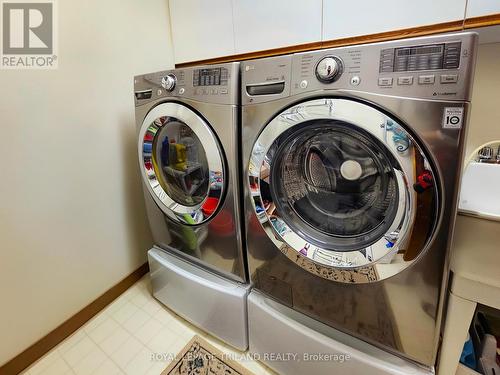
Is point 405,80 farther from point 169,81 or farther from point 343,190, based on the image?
point 169,81

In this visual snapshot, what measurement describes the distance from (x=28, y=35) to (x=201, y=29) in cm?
75

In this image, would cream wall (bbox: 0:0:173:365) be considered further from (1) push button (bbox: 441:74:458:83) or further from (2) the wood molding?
(1) push button (bbox: 441:74:458:83)

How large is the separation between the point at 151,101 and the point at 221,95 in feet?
1.25

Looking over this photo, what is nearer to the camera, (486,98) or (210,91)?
(210,91)

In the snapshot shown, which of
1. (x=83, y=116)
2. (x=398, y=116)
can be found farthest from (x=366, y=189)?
(x=83, y=116)

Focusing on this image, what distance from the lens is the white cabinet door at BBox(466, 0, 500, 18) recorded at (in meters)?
0.70

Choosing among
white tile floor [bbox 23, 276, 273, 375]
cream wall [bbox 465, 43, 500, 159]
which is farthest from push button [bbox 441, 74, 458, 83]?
white tile floor [bbox 23, 276, 273, 375]

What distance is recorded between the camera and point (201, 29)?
1288 mm

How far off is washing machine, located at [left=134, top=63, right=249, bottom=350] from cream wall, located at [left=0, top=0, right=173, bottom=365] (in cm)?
29

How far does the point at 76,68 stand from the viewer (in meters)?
1.09

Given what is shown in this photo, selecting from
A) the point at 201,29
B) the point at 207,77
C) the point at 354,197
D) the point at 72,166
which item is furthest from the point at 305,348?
the point at 201,29

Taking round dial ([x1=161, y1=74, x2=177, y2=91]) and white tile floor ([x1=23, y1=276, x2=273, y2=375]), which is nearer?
round dial ([x1=161, y1=74, x2=177, y2=91])

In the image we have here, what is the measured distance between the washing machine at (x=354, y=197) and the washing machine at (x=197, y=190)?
0.23 feet

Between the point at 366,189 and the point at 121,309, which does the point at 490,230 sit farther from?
the point at 121,309
